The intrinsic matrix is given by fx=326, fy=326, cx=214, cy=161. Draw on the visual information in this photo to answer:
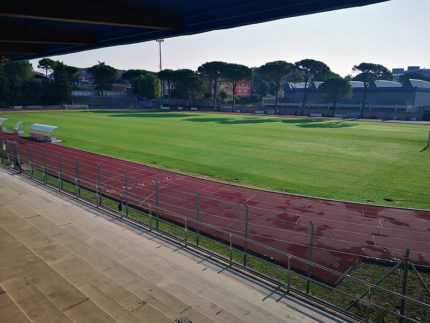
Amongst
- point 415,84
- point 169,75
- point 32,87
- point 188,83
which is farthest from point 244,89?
point 32,87

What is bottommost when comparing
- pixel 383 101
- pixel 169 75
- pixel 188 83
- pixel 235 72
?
pixel 383 101

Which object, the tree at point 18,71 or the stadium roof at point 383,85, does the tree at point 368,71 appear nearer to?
the stadium roof at point 383,85

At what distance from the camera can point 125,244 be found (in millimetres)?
10000

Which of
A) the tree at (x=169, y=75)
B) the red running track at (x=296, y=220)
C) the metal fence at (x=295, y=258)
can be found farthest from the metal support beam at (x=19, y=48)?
the tree at (x=169, y=75)

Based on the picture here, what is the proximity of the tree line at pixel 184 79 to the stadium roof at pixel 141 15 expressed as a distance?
79366 millimetres

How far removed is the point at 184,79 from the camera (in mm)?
100500

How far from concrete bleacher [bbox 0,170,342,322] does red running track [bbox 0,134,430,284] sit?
5.28ft

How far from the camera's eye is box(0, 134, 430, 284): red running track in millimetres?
11023

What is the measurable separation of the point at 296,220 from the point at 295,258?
6129 mm

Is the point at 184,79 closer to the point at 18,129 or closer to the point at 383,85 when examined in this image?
the point at 383,85

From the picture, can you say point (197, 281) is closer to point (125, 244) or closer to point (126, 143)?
point (125, 244)

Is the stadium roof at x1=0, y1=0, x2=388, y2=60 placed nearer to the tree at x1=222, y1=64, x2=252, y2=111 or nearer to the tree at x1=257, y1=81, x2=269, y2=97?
the tree at x1=222, y1=64, x2=252, y2=111

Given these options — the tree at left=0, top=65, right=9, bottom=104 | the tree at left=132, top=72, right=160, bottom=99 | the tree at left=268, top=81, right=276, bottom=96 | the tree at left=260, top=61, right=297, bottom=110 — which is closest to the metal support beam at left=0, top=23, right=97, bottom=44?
the tree at left=260, top=61, right=297, bottom=110

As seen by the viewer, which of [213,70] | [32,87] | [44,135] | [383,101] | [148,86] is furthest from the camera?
[148,86]
